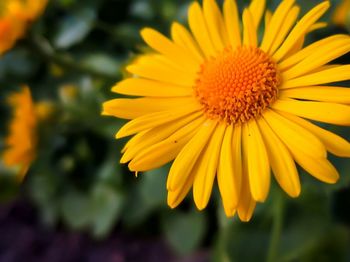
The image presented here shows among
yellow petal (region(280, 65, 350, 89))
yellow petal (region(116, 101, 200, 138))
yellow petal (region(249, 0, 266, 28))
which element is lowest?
yellow petal (region(280, 65, 350, 89))

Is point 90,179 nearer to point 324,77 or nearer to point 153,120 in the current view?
point 153,120

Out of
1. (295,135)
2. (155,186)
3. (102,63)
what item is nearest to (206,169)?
(295,135)

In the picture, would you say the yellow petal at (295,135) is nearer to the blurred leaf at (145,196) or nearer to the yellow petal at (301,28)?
the yellow petal at (301,28)

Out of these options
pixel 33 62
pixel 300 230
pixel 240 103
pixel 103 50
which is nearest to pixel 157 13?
pixel 103 50

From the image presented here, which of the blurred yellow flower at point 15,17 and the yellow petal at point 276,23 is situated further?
the blurred yellow flower at point 15,17

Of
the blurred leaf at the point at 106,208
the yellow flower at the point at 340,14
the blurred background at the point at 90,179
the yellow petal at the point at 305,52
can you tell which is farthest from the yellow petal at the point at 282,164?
the blurred leaf at the point at 106,208

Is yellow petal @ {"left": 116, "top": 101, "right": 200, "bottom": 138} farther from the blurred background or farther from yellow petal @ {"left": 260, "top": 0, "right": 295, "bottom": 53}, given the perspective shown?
the blurred background

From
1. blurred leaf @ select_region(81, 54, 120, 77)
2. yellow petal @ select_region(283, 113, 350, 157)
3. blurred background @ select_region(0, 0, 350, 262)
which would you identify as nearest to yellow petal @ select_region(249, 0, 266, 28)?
yellow petal @ select_region(283, 113, 350, 157)
